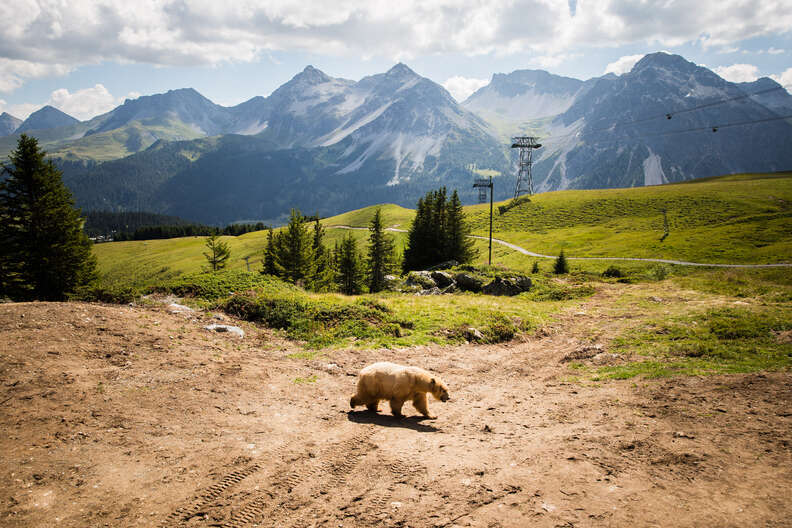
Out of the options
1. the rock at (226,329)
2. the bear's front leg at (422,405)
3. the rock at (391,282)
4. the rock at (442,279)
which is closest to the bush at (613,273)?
the rock at (442,279)

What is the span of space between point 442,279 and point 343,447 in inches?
1074

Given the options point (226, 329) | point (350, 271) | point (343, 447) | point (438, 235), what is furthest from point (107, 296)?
point (438, 235)

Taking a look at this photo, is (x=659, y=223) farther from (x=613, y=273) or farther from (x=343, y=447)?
(x=343, y=447)

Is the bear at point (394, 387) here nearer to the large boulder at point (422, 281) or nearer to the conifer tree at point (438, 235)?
the large boulder at point (422, 281)

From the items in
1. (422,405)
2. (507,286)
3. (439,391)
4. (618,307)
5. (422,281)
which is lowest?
(618,307)

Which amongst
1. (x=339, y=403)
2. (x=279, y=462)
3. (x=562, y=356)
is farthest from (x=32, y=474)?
(x=562, y=356)

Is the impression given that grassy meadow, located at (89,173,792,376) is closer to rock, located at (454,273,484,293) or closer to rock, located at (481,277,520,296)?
rock, located at (481,277,520,296)

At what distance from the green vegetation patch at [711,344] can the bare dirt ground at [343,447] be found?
4.93ft

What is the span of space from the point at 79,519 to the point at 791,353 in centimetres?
1984

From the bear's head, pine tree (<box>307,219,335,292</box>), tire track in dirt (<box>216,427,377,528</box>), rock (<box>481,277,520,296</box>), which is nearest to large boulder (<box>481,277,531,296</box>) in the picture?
rock (<box>481,277,520,296</box>)

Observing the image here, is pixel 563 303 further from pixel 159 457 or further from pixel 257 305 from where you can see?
pixel 159 457

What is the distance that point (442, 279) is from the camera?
3497cm

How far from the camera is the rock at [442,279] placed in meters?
34.5

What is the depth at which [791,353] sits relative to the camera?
12.4 meters
